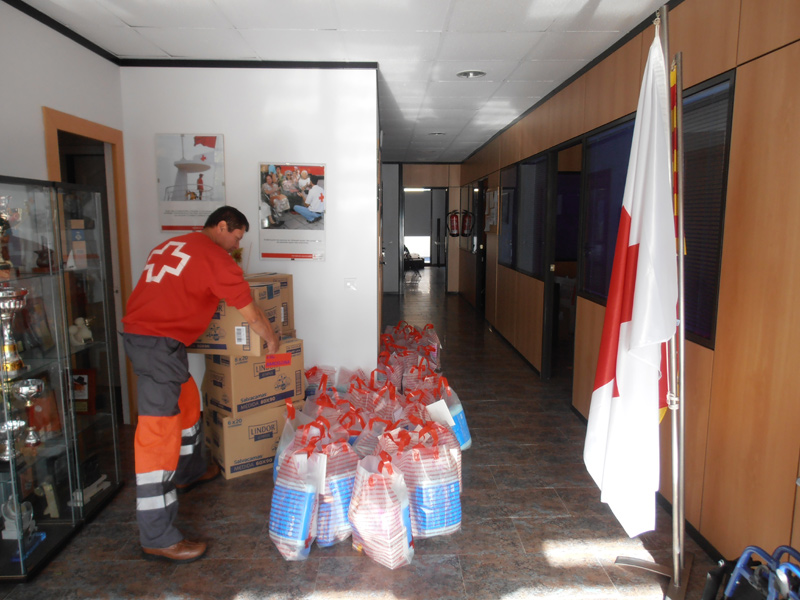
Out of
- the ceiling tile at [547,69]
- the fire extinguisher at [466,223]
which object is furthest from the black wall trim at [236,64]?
the fire extinguisher at [466,223]

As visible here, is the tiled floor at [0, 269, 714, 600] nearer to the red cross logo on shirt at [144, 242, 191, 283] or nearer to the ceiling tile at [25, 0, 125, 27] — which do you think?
the red cross logo on shirt at [144, 242, 191, 283]

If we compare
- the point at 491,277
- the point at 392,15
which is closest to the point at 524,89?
the point at 392,15

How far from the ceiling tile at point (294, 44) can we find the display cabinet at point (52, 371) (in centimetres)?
145

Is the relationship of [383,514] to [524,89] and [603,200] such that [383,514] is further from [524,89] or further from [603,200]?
[524,89]

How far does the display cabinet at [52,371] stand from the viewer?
2363mm

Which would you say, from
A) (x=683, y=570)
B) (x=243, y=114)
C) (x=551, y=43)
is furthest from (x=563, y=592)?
(x=243, y=114)

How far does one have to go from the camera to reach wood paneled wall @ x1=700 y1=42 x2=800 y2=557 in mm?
2010

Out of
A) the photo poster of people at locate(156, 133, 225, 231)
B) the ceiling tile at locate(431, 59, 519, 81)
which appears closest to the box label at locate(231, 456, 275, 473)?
the photo poster of people at locate(156, 133, 225, 231)

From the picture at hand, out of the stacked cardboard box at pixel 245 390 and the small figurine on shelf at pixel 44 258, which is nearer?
the small figurine on shelf at pixel 44 258

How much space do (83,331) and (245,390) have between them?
3.07 ft

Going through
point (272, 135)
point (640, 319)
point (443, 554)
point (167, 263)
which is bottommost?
point (443, 554)

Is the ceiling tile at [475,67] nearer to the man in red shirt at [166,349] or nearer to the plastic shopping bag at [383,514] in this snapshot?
the man in red shirt at [166,349]

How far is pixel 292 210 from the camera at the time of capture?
4.12 m

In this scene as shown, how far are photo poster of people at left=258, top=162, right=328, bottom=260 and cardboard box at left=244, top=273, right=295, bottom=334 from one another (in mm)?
316
